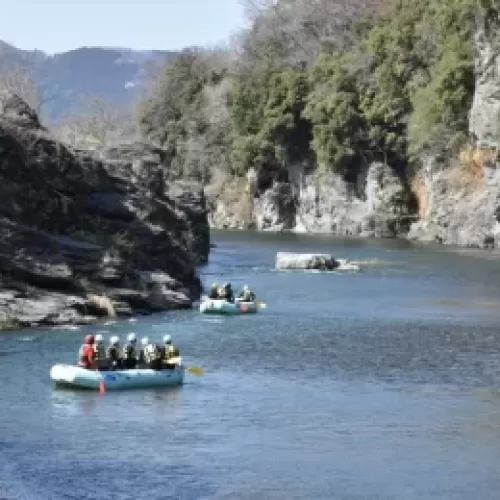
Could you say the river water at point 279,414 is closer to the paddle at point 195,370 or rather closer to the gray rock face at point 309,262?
the paddle at point 195,370

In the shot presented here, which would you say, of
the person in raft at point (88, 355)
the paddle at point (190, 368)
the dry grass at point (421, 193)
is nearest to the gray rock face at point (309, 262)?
the dry grass at point (421, 193)

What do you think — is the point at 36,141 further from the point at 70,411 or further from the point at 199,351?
the point at 70,411

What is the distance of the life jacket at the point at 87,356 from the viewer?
1409 inches

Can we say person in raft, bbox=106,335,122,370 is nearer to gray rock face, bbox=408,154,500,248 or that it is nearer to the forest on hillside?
the forest on hillside

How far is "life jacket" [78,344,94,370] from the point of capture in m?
35.8

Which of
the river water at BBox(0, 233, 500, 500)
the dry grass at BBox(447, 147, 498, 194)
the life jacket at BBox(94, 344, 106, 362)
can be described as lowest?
the river water at BBox(0, 233, 500, 500)

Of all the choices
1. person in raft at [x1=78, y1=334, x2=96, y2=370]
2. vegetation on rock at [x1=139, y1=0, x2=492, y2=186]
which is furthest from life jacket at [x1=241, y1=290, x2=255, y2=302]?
vegetation on rock at [x1=139, y1=0, x2=492, y2=186]

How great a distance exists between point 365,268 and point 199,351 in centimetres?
3411

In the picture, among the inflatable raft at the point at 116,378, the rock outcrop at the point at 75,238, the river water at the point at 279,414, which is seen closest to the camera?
the river water at the point at 279,414

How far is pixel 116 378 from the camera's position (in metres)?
35.9

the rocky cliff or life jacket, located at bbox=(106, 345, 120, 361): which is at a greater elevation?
the rocky cliff

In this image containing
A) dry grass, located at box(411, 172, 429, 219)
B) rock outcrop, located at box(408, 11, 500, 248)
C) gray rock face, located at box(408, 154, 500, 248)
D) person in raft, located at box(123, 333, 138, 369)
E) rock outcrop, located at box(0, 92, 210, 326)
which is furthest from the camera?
dry grass, located at box(411, 172, 429, 219)

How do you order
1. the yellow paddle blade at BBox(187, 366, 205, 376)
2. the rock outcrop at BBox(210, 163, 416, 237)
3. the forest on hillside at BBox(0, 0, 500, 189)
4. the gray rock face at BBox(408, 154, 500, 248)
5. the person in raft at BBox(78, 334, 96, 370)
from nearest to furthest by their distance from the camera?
the person in raft at BBox(78, 334, 96, 370) < the yellow paddle blade at BBox(187, 366, 205, 376) < the gray rock face at BBox(408, 154, 500, 248) < the forest on hillside at BBox(0, 0, 500, 189) < the rock outcrop at BBox(210, 163, 416, 237)

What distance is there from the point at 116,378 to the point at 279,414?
531 centimetres
